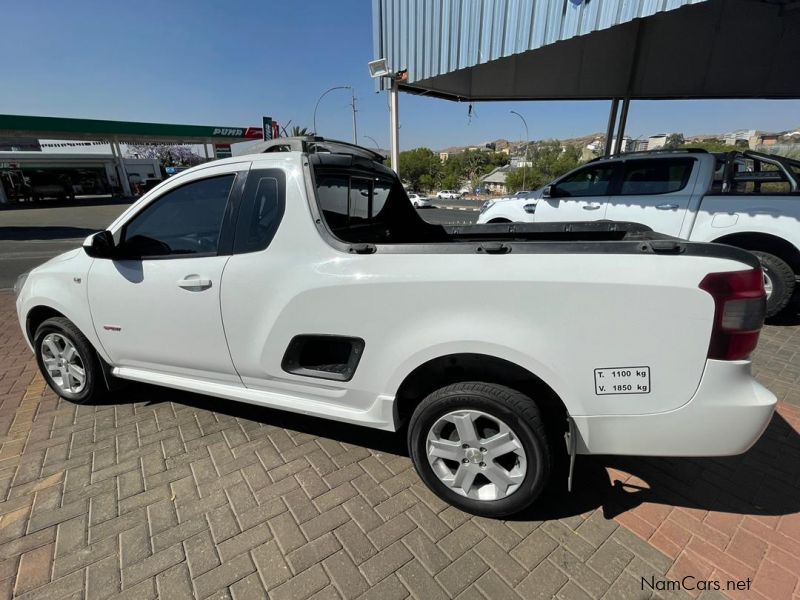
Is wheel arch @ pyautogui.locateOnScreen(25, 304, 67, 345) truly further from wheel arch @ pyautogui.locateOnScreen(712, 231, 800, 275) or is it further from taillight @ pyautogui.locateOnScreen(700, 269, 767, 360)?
wheel arch @ pyautogui.locateOnScreen(712, 231, 800, 275)

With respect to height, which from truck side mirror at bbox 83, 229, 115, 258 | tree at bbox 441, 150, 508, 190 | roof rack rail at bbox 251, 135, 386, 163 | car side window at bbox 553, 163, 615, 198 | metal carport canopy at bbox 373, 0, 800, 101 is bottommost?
tree at bbox 441, 150, 508, 190

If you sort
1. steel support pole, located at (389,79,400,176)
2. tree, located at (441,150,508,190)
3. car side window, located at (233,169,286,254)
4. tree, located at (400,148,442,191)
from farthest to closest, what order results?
tree, located at (400,148,442,191)
tree, located at (441,150,508,190)
steel support pole, located at (389,79,400,176)
car side window, located at (233,169,286,254)

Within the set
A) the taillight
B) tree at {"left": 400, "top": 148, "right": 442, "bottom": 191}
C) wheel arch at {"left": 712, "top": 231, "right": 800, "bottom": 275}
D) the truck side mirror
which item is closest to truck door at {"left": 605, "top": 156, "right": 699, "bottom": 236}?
wheel arch at {"left": 712, "top": 231, "right": 800, "bottom": 275}

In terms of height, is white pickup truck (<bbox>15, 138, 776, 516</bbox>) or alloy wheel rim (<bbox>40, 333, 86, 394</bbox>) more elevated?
white pickup truck (<bbox>15, 138, 776, 516</bbox>)

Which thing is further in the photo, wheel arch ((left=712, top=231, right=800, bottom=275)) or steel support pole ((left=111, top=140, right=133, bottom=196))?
steel support pole ((left=111, top=140, right=133, bottom=196))

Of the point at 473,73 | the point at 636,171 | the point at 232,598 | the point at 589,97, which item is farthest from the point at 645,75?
the point at 232,598

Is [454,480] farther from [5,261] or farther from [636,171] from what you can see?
[5,261]

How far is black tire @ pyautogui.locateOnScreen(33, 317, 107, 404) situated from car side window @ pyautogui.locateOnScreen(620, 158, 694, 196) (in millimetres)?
5988

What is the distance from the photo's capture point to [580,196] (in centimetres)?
570

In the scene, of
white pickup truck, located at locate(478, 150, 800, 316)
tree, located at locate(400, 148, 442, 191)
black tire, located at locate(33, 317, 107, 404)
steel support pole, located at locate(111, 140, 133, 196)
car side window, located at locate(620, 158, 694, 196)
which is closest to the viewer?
black tire, located at locate(33, 317, 107, 404)

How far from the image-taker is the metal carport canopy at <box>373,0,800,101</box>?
5.50 meters

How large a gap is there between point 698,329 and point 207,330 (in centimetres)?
249

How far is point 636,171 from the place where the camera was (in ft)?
Answer: 17.4

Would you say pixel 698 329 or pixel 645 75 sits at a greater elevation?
pixel 645 75
